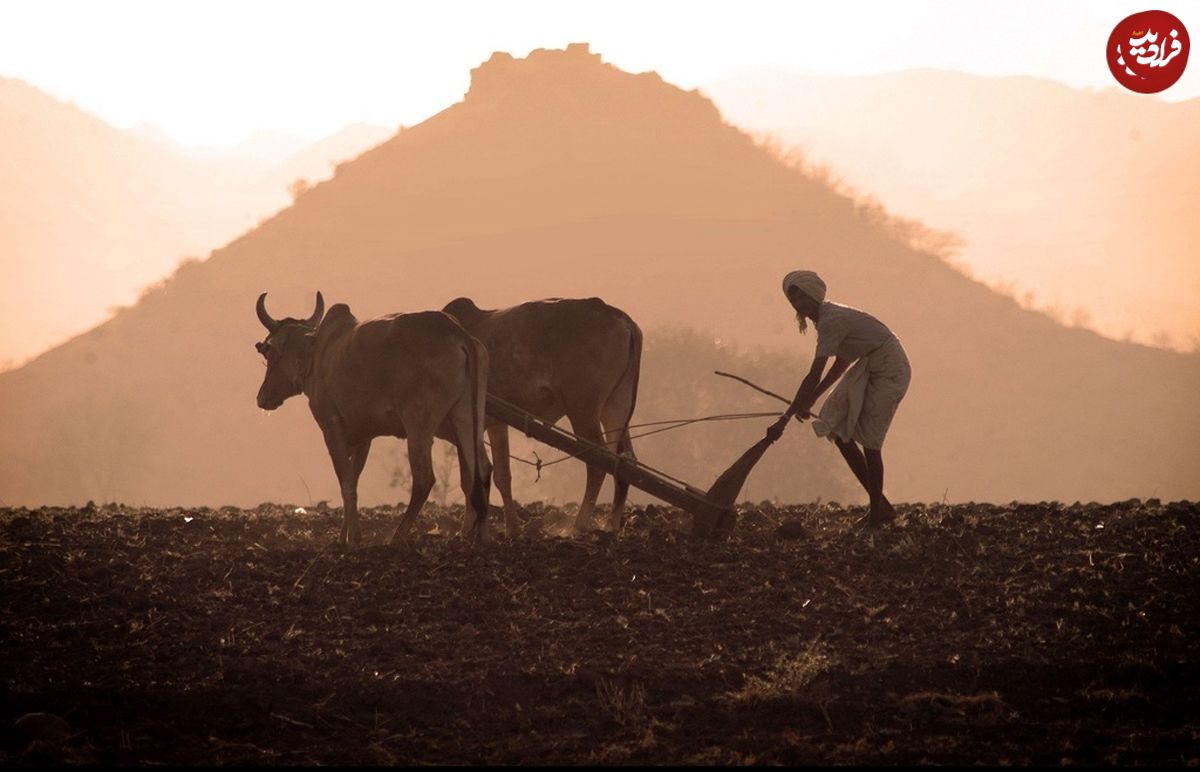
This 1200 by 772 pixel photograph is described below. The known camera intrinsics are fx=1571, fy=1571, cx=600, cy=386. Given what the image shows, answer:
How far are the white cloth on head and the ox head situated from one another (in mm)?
4615

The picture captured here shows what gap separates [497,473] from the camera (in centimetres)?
1366

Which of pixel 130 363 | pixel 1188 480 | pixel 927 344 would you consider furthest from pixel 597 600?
pixel 130 363

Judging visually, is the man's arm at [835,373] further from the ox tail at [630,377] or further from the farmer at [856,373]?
the ox tail at [630,377]

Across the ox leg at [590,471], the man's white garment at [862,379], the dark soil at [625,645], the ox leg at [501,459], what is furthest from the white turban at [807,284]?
the ox leg at [501,459]

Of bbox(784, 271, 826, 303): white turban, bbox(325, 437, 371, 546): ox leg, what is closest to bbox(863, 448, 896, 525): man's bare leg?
bbox(784, 271, 826, 303): white turban

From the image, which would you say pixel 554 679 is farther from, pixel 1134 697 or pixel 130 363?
pixel 130 363

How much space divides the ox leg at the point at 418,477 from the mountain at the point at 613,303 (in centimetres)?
3992

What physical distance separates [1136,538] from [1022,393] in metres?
71.1

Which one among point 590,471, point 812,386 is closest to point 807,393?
point 812,386

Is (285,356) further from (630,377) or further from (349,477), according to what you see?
(630,377)

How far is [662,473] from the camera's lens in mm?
11859

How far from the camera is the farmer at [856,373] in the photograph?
11266 millimetres

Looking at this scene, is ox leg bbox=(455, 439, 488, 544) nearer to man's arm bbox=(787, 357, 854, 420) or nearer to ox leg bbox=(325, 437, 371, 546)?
ox leg bbox=(325, 437, 371, 546)

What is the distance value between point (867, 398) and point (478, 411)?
299 cm
